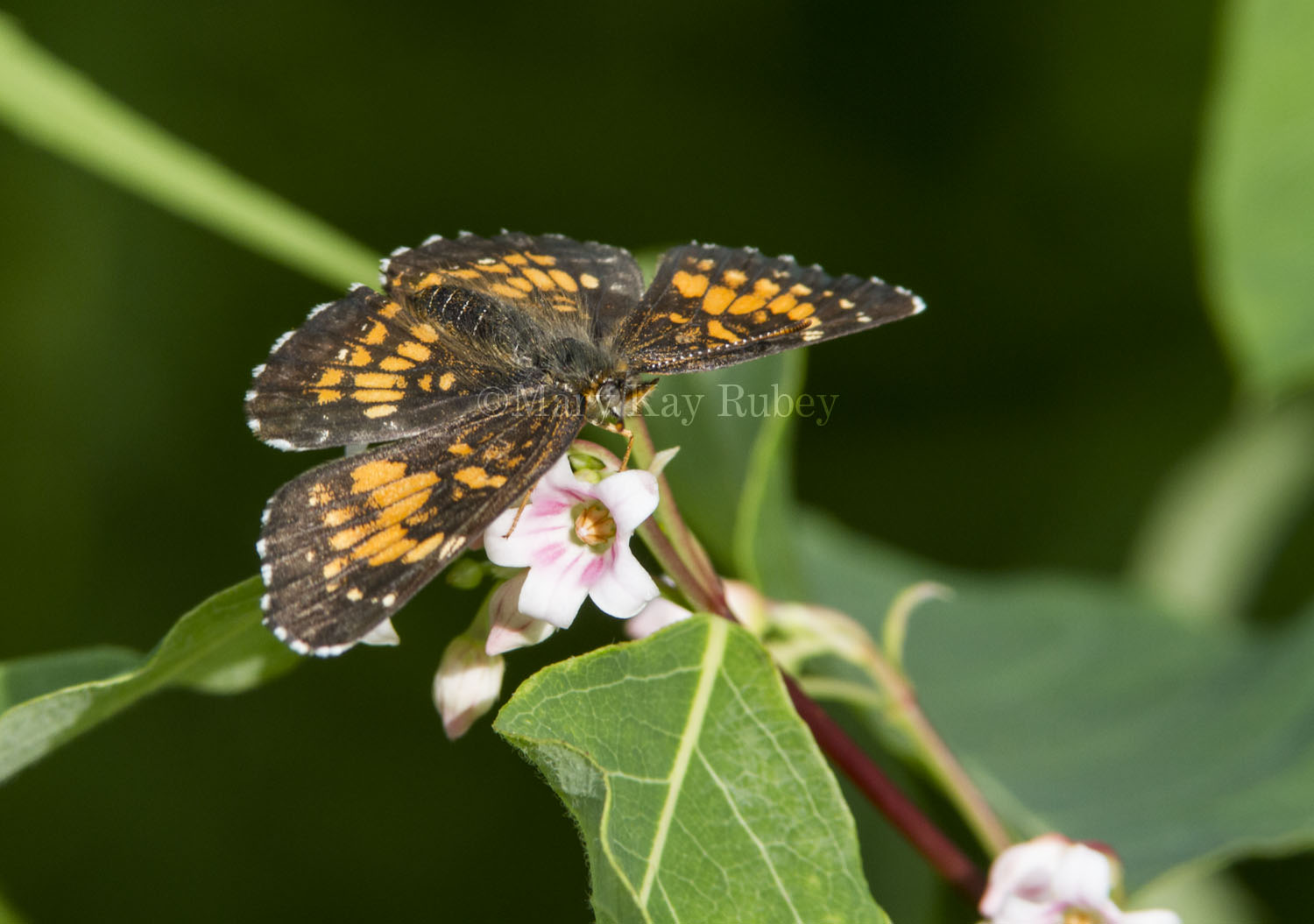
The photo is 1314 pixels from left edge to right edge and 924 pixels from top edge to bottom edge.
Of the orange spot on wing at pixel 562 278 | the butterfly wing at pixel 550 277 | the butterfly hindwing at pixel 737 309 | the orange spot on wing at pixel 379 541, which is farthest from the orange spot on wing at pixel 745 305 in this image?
the orange spot on wing at pixel 379 541

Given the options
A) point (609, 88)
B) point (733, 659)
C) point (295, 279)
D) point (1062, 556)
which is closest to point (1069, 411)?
point (1062, 556)

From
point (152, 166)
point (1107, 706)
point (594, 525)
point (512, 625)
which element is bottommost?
point (1107, 706)

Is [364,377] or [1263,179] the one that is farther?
[1263,179]

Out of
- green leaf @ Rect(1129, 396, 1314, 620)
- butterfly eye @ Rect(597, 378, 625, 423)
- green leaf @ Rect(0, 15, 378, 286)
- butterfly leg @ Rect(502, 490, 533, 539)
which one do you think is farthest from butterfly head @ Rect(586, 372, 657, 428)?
green leaf @ Rect(1129, 396, 1314, 620)

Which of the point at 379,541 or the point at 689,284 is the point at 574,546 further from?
the point at 689,284

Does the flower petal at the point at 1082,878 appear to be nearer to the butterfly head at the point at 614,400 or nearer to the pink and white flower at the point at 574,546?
the pink and white flower at the point at 574,546

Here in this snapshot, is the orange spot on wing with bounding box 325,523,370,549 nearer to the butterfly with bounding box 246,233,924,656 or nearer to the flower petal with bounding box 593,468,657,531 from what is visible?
the butterfly with bounding box 246,233,924,656

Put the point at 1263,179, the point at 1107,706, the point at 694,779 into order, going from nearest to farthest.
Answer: the point at 694,779, the point at 1263,179, the point at 1107,706

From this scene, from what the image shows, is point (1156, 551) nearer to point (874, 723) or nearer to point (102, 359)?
point (874, 723)

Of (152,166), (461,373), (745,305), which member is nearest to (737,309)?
(745,305)
